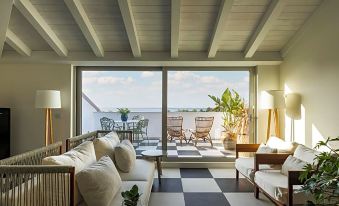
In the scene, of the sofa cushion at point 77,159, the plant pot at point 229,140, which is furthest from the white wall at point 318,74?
the sofa cushion at point 77,159

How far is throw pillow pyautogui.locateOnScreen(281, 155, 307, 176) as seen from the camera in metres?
3.42

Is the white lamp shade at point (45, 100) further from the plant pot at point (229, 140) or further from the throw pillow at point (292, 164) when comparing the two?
the throw pillow at point (292, 164)

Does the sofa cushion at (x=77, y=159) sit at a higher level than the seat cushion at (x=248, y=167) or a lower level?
higher

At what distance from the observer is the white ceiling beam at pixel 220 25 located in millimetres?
3783

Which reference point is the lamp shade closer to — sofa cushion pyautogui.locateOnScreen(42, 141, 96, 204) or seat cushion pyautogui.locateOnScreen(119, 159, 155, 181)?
seat cushion pyautogui.locateOnScreen(119, 159, 155, 181)

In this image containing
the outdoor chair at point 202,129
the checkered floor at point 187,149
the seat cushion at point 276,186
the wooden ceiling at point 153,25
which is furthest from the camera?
the outdoor chair at point 202,129

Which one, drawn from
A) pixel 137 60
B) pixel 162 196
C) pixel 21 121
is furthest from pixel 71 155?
pixel 21 121

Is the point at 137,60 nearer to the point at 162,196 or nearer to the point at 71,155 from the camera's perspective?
the point at 162,196

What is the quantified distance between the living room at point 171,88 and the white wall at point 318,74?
2 cm

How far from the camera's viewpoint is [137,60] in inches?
213

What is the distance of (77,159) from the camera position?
109 inches

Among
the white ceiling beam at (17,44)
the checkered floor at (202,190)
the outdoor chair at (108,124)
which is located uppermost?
the white ceiling beam at (17,44)

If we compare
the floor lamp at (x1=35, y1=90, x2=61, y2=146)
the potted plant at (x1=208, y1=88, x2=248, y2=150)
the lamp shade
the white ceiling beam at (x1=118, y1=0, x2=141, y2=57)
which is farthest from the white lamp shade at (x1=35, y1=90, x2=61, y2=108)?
the lamp shade

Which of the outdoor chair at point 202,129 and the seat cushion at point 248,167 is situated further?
the outdoor chair at point 202,129
